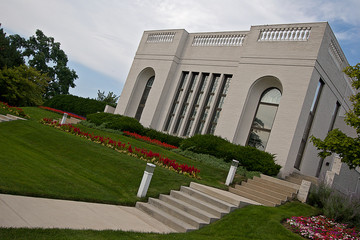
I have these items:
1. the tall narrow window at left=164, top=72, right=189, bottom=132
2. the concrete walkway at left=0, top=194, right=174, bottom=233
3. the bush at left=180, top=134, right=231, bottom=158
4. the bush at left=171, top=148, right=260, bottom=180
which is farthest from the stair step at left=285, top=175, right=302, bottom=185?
the tall narrow window at left=164, top=72, right=189, bottom=132

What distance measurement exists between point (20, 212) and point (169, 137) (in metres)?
13.2

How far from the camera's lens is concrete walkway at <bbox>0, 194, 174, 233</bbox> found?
4793 mm

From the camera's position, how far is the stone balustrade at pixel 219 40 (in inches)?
745

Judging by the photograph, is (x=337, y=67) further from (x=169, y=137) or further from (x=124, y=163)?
(x=124, y=163)

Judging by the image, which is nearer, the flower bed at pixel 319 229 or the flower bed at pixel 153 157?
the flower bed at pixel 319 229

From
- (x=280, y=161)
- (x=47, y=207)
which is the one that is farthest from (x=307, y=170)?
(x=47, y=207)

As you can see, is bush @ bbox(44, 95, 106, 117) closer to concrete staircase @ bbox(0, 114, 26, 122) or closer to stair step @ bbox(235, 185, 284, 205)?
concrete staircase @ bbox(0, 114, 26, 122)

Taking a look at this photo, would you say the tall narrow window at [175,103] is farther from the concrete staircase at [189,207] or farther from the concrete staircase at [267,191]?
the concrete staircase at [189,207]

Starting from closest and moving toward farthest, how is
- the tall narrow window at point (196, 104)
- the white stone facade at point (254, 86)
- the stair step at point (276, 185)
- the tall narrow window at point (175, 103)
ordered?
the stair step at point (276, 185)
the white stone facade at point (254, 86)
the tall narrow window at point (196, 104)
the tall narrow window at point (175, 103)

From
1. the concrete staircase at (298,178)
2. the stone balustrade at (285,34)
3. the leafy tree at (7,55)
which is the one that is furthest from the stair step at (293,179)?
the leafy tree at (7,55)

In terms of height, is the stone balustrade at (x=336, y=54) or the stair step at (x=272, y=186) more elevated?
the stone balustrade at (x=336, y=54)

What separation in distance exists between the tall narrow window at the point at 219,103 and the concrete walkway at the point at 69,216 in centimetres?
1237

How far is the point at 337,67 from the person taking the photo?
17.3 m

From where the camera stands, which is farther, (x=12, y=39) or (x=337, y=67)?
(x=12, y=39)
